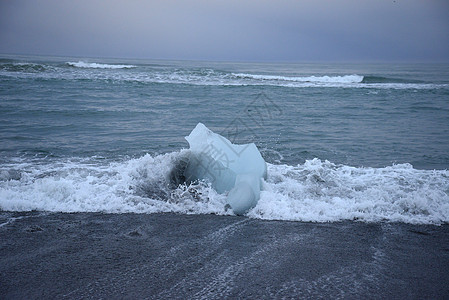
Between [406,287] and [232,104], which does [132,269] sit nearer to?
[406,287]

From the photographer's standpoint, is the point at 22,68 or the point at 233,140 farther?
the point at 22,68

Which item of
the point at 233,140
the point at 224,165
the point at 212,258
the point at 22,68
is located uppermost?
the point at 22,68

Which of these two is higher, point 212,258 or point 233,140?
point 233,140

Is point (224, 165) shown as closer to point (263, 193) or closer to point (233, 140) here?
point (263, 193)

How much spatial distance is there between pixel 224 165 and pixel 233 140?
375 centimetres

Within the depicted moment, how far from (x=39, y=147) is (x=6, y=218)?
3.48 metres

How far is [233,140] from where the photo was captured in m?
8.26

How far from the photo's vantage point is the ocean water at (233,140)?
13.8 feet

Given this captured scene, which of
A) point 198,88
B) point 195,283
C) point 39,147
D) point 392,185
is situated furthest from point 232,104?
point 195,283

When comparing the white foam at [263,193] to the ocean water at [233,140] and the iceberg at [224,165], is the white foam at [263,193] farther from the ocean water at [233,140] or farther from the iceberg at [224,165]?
the iceberg at [224,165]

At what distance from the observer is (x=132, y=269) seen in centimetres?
285

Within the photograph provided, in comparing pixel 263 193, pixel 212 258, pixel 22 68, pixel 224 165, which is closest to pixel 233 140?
pixel 224 165

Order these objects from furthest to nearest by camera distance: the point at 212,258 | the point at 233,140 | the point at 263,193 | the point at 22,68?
the point at 22,68 → the point at 233,140 → the point at 263,193 → the point at 212,258

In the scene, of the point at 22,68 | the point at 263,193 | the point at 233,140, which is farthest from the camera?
the point at 22,68
